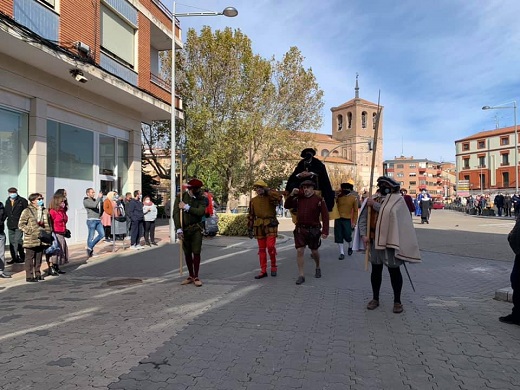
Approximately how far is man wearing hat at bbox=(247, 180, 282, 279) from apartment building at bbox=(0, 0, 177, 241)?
6.67 metres

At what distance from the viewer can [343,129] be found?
10888cm

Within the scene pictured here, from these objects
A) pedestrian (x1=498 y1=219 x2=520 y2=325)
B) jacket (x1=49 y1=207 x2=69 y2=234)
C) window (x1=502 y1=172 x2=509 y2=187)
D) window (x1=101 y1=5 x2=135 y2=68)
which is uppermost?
window (x1=101 y1=5 x2=135 y2=68)

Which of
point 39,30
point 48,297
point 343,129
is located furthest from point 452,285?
point 343,129

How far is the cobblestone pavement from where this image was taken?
3.45m

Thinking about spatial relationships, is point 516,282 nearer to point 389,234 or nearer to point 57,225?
point 389,234

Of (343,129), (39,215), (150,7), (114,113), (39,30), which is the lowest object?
(39,215)

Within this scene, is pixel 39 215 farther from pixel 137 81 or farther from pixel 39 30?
pixel 137 81

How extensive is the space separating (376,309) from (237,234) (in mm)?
10768

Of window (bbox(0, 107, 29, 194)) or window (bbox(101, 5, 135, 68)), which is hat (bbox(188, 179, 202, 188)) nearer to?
window (bbox(0, 107, 29, 194))

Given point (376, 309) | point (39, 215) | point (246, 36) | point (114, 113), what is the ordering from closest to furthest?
point (376, 309), point (39, 215), point (114, 113), point (246, 36)

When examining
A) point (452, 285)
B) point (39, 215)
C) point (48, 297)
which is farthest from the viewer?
point (39, 215)

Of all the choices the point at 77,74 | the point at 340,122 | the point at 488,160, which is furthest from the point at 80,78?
the point at 340,122

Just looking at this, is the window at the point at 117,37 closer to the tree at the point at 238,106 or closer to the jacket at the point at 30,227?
the tree at the point at 238,106

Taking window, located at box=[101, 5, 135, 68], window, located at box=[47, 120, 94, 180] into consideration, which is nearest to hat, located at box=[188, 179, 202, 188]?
window, located at box=[47, 120, 94, 180]
